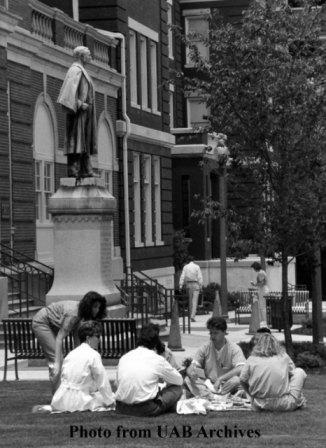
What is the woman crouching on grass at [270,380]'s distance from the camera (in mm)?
15039

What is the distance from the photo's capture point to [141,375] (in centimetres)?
1452

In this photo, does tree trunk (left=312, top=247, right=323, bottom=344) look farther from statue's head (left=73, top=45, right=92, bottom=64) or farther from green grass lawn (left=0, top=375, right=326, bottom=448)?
green grass lawn (left=0, top=375, right=326, bottom=448)

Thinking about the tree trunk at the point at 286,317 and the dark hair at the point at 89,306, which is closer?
the dark hair at the point at 89,306

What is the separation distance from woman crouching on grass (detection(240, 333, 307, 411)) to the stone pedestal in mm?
7352

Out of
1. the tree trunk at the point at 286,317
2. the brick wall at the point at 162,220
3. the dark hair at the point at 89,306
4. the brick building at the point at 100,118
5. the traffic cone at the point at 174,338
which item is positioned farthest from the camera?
the brick wall at the point at 162,220

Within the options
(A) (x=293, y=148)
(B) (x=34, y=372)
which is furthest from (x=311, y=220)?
(B) (x=34, y=372)

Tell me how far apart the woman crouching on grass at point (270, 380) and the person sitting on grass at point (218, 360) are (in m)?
0.72

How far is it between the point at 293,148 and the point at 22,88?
8.78m

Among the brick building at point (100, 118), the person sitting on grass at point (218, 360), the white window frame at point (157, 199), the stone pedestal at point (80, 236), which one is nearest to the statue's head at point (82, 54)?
the stone pedestal at point (80, 236)

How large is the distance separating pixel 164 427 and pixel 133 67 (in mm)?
27455

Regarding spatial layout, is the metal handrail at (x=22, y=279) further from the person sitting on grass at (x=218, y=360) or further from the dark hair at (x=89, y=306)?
the dark hair at (x=89, y=306)

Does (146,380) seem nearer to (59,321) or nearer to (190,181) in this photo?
(59,321)

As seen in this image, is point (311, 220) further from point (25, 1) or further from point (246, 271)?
point (246, 271)

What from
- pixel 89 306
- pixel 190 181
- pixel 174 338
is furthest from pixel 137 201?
pixel 89 306
